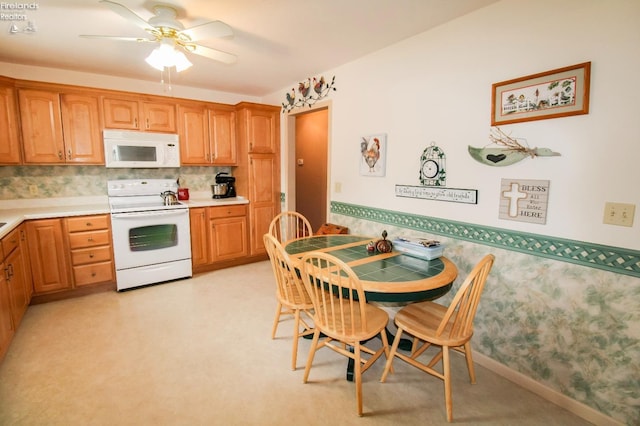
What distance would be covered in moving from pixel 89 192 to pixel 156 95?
4.60ft

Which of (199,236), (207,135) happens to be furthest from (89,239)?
(207,135)

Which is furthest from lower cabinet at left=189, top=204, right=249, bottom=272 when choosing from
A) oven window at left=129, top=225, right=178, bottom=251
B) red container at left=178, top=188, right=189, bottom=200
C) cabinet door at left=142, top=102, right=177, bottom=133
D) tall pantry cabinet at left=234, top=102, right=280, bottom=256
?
cabinet door at left=142, top=102, right=177, bottom=133

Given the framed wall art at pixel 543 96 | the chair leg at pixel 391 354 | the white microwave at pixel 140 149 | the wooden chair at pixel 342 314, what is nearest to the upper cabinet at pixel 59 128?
the white microwave at pixel 140 149

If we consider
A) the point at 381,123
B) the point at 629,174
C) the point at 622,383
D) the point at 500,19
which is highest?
the point at 500,19

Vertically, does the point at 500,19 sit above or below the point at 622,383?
above

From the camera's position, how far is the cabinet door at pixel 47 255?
9.66 ft

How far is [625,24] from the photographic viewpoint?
1.50 meters

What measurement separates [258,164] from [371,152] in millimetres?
1861

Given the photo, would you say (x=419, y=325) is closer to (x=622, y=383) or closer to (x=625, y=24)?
(x=622, y=383)

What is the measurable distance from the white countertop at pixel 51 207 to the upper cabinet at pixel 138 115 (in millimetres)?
916

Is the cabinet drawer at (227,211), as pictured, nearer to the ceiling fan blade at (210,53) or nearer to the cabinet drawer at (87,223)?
the cabinet drawer at (87,223)

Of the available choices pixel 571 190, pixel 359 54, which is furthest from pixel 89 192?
pixel 571 190

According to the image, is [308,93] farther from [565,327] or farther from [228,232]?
[565,327]

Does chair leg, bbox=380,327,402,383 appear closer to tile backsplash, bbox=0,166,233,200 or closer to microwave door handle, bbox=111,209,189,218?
microwave door handle, bbox=111,209,189,218
